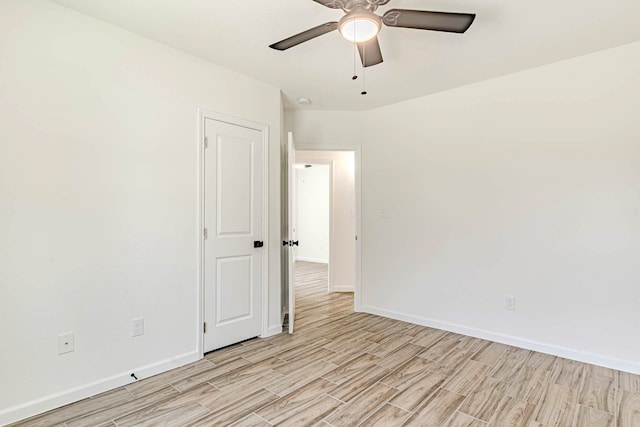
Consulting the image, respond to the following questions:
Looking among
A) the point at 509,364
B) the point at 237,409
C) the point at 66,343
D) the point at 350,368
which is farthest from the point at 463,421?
the point at 66,343

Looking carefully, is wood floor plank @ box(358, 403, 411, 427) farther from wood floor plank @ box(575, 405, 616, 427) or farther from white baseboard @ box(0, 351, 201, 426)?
white baseboard @ box(0, 351, 201, 426)

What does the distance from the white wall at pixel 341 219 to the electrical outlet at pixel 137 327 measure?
314 cm

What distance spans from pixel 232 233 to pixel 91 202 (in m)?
1.13

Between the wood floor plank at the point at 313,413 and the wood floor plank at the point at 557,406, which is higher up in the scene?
the wood floor plank at the point at 313,413

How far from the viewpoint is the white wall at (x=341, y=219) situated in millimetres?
5129

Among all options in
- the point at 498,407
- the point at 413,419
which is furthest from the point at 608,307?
the point at 413,419

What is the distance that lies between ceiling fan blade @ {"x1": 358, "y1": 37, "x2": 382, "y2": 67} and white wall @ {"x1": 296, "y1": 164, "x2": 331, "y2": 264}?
19.7ft

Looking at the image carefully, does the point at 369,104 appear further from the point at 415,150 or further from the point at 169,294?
the point at 169,294

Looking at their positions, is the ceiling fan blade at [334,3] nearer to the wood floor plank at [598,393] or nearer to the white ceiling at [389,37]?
the white ceiling at [389,37]

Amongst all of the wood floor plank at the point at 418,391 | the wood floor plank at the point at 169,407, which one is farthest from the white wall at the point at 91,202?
the wood floor plank at the point at 418,391

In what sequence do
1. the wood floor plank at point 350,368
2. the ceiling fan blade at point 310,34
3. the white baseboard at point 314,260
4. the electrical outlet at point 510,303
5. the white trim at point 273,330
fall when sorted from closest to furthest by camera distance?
the ceiling fan blade at point 310,34, the wood floor plank at point 350,368, the electrical outlet at point 510,303, the white trim at point 273,330, the white baseboard at point 314,260

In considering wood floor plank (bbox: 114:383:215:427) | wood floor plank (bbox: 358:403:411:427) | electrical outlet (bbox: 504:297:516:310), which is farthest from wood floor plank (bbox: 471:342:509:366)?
wood floor plank (bbox: 114:383:215:427)

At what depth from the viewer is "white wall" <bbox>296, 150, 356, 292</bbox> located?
16.8 ft

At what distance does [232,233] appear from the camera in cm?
301
